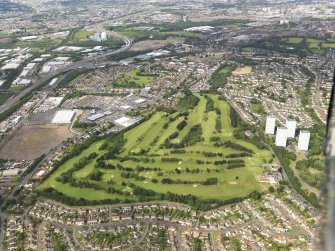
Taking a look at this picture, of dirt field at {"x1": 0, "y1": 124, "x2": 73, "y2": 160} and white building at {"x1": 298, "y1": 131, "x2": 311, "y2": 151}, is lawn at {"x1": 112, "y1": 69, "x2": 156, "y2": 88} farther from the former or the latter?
white building at {"x1": 298, "y1": 131, "x2": 311, "y2": 151}

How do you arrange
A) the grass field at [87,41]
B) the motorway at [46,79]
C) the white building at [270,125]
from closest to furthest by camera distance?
the motorway at [46,79] < the white building at [270,125] < the grass field at [87,41]

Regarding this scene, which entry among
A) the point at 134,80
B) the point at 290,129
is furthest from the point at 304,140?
the point at 134,80

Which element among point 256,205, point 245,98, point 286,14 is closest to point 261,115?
point 245,98

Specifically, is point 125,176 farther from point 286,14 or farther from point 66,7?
point 66,7

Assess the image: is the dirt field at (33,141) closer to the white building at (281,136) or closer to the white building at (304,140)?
the white building at (281,136)

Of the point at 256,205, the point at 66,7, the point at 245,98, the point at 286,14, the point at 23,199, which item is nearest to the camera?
the point at 256,205

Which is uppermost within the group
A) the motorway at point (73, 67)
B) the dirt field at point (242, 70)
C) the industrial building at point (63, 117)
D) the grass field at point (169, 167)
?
the grass field at point (169, 167)

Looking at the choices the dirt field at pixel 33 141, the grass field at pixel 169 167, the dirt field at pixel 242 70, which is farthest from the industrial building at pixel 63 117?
the dirt field at pixel 242 70
